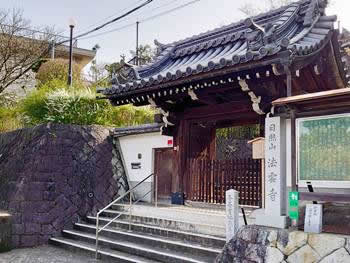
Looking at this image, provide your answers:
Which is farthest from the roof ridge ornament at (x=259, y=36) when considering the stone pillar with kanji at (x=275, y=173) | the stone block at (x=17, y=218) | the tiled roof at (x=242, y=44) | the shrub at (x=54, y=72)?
the shrub at (x=54, y=72)

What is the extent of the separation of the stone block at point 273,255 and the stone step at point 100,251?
A: 108 inches

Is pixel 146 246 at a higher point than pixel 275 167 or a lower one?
lower

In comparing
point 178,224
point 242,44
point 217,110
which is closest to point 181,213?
point 178,224

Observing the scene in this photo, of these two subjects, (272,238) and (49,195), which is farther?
(49,195)

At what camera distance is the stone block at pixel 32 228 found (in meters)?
10.1

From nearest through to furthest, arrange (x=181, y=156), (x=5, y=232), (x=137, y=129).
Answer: (x=5, y=232) → (x=181, y=156) → (x=137, y=129)

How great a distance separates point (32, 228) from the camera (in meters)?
10.2

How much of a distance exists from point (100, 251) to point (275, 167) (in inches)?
174

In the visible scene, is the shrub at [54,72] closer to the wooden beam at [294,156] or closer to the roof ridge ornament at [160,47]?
the roof ridge ornament at [160,47]

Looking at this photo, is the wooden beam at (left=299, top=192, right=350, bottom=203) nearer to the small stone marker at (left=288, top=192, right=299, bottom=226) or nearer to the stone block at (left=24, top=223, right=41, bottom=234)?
the small stone marker at (left=288, top=192, right=299, bottom=226)

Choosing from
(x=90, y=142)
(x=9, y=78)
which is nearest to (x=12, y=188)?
(x=90, y=142)

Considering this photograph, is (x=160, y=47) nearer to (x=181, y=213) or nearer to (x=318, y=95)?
(x=181, y=213)

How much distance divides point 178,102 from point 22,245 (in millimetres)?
5551

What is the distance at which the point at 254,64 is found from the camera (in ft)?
23.4
